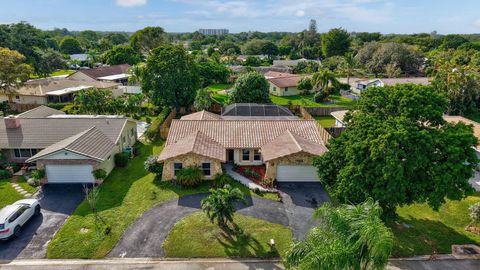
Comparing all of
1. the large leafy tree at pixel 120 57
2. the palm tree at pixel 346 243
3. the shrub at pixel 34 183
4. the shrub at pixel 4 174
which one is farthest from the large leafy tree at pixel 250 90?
the large leafy tree at pixel 120 57

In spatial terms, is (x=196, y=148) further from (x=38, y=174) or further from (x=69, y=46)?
(x=69, y=46)

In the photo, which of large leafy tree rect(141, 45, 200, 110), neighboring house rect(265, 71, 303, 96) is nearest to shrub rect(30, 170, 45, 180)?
large leafy tree rect(141, 45, 200, 110)

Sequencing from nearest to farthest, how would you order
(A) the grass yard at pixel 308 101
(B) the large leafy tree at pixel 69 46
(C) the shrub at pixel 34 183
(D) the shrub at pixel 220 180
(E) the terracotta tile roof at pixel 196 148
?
(D) the shrub at pixel 220 180 → (C) the shrub at pixel 34 183 → (E) the terracotta tile roof at pixel 196 148 → (A) the grass yard at pixel 308 101 → (B) the large leafy tree at pixel 69 46

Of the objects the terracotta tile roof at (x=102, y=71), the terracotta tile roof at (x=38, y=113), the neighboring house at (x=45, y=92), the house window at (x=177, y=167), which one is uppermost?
the terracotta tile roof at (x=102, y=71)

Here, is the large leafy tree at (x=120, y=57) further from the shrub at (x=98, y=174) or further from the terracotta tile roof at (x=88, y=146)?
the shrub at (x=98, y=174)

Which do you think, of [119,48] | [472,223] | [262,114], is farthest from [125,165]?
[119,48]

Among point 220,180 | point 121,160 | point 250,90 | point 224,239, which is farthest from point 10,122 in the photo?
point 250,90

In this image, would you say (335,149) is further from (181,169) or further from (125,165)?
(125,165)
